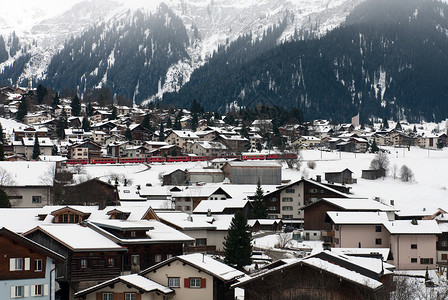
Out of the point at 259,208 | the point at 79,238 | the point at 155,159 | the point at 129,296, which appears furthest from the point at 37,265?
the point at 155,159

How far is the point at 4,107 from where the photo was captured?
13862cm

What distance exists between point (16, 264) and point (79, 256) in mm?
5408

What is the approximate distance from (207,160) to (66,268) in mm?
68913

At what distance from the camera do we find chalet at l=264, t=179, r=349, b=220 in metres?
64.0

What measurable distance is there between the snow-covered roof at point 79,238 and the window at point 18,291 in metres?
4.78

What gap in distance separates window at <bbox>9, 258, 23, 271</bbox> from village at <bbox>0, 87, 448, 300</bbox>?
44 mm

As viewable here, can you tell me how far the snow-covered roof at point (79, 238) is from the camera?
30.7 meters

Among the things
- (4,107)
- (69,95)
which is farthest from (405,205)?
(69,95)

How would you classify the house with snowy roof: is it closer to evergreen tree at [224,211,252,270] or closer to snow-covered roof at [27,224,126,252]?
evergreen tree at [224,211,252,270]

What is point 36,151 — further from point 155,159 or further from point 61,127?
point 61,127

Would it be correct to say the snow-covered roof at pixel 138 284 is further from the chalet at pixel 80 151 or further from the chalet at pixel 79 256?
the chalet at pixel 80 151

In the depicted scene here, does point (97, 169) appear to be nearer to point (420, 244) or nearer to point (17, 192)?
point (17, 192)

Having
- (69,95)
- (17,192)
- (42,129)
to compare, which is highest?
(69,95)

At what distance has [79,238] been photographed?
31.9 m
